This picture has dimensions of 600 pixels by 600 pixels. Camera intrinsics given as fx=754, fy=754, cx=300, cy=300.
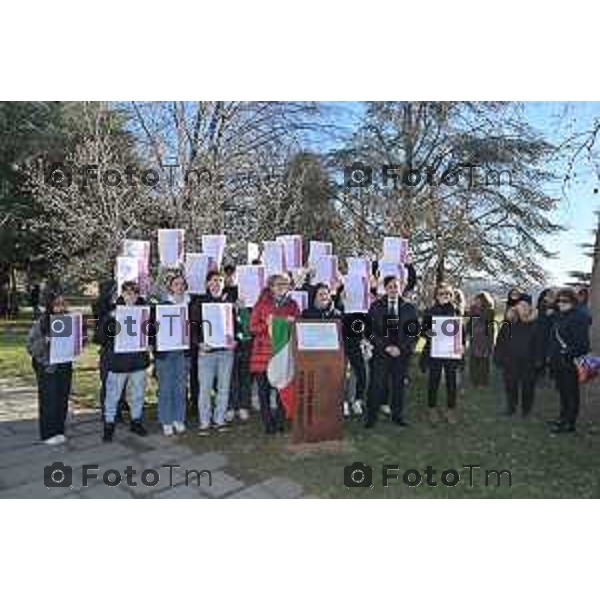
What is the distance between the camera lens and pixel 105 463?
4.88 meters

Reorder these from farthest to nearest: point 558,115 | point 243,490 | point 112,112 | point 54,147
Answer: point 54,147
point 112,112
point 558,115
point 243,490

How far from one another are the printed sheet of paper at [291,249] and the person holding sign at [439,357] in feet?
3.37

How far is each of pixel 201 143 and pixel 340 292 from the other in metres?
1.57

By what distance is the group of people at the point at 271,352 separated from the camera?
5211mm

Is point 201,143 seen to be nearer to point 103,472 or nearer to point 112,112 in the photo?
point 112,112

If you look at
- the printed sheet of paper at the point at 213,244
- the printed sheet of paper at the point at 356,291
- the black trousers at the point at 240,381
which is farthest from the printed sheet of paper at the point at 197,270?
the printed sheet of paper at the point at 356,291

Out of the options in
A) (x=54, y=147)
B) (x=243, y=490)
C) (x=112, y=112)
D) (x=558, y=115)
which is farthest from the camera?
(x=54, y=147)

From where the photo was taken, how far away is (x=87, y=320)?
17.4 feet

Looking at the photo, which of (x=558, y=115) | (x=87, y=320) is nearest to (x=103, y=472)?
(x=87, y=320)

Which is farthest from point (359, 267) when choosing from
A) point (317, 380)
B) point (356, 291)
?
point (317, 380)

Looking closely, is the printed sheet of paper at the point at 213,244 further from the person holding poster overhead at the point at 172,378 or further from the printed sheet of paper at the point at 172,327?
the printed sheet of paper at the point at 172,327

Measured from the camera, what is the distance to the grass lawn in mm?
4695

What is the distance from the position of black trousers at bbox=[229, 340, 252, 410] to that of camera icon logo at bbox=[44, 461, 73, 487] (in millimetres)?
1358

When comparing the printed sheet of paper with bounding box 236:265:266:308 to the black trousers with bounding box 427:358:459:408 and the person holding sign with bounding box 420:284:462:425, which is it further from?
the black trousers with bounding box 427:358:459:408
